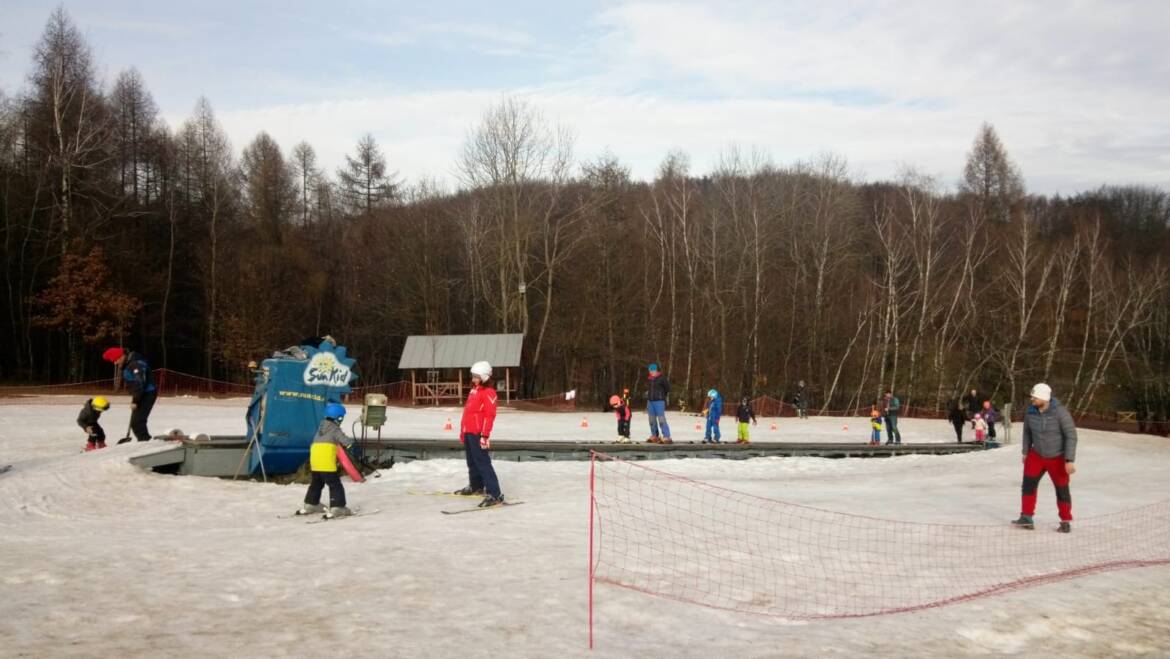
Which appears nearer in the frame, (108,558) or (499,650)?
(499,650)

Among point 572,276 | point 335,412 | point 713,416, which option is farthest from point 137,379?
point 572,276

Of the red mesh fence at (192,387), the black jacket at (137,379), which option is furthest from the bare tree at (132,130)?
the black jacket at (137,379)

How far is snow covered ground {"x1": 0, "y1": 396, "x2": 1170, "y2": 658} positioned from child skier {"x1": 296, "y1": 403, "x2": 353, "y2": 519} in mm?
639

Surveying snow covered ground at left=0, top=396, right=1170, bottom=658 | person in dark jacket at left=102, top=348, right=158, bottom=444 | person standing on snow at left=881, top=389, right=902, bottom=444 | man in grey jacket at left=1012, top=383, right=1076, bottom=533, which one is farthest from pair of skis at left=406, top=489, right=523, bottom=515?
person standing on snow at left=881, top=389, right=902, bottom=444

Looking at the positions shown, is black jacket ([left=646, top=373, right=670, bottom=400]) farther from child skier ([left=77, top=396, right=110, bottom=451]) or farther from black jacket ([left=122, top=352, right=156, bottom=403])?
child skier ([left=77, top=396, right=110, bottom=451])

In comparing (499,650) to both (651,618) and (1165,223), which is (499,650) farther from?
(1165,223)

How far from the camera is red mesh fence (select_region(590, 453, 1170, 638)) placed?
841 cm

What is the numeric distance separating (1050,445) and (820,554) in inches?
152

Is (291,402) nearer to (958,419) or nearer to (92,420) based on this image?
(92,420)

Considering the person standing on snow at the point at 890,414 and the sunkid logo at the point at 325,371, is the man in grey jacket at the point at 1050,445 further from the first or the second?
the person standing on snow at the point at 890,414

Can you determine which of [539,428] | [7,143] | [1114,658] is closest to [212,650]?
[1114,658]

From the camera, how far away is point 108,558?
28.3ft

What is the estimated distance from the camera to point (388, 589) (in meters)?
7.91

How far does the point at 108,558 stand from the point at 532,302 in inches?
2208
